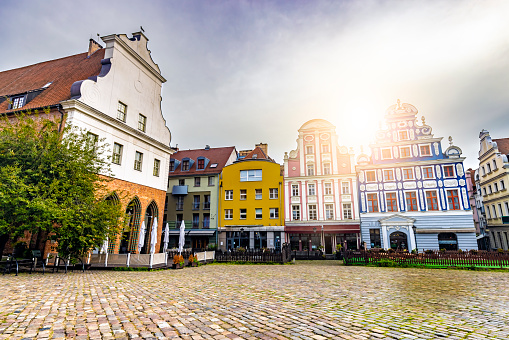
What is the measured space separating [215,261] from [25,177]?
15187 mm

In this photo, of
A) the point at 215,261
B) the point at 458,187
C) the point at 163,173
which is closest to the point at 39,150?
the point at 163,173

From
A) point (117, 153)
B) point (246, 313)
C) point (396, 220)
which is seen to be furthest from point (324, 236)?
point (246, 313)

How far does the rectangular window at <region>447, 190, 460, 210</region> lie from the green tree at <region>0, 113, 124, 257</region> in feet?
105

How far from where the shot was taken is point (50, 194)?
13453 mm

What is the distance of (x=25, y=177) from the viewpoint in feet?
42.1

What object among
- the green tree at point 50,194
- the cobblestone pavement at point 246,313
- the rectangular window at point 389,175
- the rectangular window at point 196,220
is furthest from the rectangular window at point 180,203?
the cobblestone pavement at point 246,313

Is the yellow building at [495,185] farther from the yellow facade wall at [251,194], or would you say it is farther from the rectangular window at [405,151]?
the yellow facade wall at [251,194]

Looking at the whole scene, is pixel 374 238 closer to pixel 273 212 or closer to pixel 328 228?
pixel 328 228

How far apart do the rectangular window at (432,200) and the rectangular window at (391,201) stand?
3.18 metres

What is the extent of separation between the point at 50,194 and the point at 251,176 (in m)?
25.5

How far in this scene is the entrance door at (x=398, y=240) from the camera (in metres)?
30.3

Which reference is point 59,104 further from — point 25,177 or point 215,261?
point 215,261

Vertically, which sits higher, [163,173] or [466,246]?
[163,173]

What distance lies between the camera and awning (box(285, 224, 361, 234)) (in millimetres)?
32312
